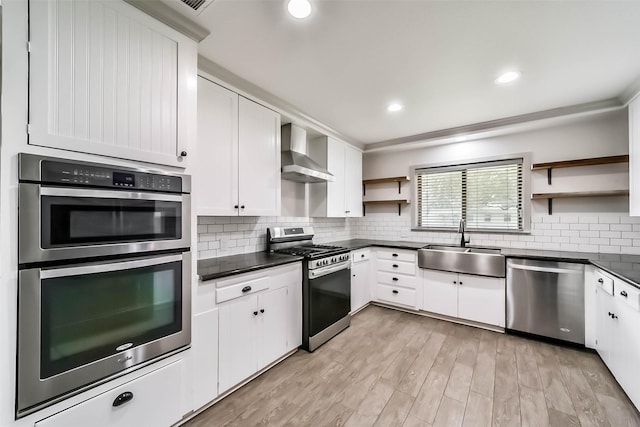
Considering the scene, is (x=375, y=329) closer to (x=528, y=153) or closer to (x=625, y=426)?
(x=625, y=426)

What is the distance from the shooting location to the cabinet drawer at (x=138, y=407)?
118 centimetres

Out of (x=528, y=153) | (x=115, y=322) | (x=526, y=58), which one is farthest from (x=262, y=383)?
(x=528, y=153)

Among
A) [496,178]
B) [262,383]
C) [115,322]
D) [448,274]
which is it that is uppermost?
[496,178]

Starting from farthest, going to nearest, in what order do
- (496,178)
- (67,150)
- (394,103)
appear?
(496,178), (394,103), (67,150)

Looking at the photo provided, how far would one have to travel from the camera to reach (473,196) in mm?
3711

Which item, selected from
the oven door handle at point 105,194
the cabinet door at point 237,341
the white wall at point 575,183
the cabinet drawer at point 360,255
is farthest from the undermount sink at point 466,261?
Result: the oven door handle at point 105,194

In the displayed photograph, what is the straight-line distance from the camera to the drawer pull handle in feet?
4.22

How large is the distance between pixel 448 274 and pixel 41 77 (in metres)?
3.85

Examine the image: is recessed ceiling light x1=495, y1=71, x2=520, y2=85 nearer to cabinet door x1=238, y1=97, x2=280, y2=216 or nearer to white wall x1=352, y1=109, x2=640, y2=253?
white wall x1=352, y1=109, x2=640, y2=253

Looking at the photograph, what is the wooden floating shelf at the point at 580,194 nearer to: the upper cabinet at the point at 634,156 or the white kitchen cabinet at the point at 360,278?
the upper cabinet at the point at 634,156

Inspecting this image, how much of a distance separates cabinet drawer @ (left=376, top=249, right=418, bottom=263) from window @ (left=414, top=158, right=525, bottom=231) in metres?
0.70

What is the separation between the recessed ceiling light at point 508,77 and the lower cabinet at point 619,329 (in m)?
1.79

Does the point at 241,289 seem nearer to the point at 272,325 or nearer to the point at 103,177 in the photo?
the point at 272,325

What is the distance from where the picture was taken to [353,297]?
11.4ft
